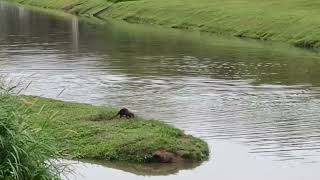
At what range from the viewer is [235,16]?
5778 centimetres

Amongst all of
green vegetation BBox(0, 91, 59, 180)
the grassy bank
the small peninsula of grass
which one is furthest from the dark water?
green vegetation BBox(0, 91, 59, 180)

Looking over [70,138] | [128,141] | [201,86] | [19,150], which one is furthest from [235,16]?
[19,150]

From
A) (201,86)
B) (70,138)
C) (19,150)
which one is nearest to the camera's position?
(19,150)

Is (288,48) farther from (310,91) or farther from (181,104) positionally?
(181,104)

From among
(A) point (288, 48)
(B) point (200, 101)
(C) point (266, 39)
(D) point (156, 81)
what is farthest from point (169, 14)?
(B) point (200, 101)

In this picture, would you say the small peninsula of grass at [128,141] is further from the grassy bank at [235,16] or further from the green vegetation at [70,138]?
the grassy bank at [235,16]

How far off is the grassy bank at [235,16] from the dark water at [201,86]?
272 centimetres

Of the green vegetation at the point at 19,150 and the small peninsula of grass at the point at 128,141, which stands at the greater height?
the green vegetation at the point at 19,150

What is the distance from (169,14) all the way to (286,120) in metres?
44.6

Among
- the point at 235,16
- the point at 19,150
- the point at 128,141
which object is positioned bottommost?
the point at 235,16

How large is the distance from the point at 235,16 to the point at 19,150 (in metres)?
49.2

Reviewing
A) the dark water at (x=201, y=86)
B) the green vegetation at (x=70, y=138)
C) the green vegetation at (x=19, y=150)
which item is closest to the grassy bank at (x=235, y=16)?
the dark water at (x=201, y=86)

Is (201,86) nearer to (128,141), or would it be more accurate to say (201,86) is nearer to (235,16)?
Answer: (128,141)

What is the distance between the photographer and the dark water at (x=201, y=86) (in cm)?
1683
